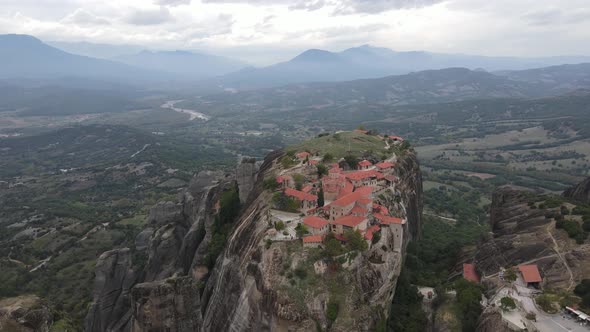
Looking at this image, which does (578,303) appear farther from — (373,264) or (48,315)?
(48,315)

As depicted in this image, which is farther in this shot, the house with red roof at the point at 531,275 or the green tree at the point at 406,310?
the house with red roof at the point at 531,275

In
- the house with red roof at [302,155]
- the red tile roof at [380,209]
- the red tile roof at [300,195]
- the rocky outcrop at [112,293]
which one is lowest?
the rocky outcrop at [112,293]

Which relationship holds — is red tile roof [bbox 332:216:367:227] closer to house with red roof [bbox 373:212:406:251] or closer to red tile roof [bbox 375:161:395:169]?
house with red roof [bbox 373:212:406:251]

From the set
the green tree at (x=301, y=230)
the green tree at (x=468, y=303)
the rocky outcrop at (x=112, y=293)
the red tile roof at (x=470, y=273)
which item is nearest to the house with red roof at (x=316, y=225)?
the green tree at (x=301, y=230)

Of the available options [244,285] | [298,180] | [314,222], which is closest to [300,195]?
[298,180]

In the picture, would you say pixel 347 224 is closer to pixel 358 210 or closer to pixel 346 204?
pixel 346 204

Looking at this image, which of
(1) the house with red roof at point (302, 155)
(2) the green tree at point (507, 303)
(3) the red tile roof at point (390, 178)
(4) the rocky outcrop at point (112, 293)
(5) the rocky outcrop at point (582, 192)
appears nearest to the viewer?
(2) the green tree at point (507, 303)

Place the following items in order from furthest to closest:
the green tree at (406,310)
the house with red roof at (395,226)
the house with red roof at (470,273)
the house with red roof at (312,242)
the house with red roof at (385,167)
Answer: the house with red roof at (385,167) → the house with red roof at (470,273) → the house with red roof at (395,226) → the green tree at (406,310) → the house with red roof at (312,242)

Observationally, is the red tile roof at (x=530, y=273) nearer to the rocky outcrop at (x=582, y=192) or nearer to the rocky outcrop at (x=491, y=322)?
the rocky outcrop at (x=491, y=322)
